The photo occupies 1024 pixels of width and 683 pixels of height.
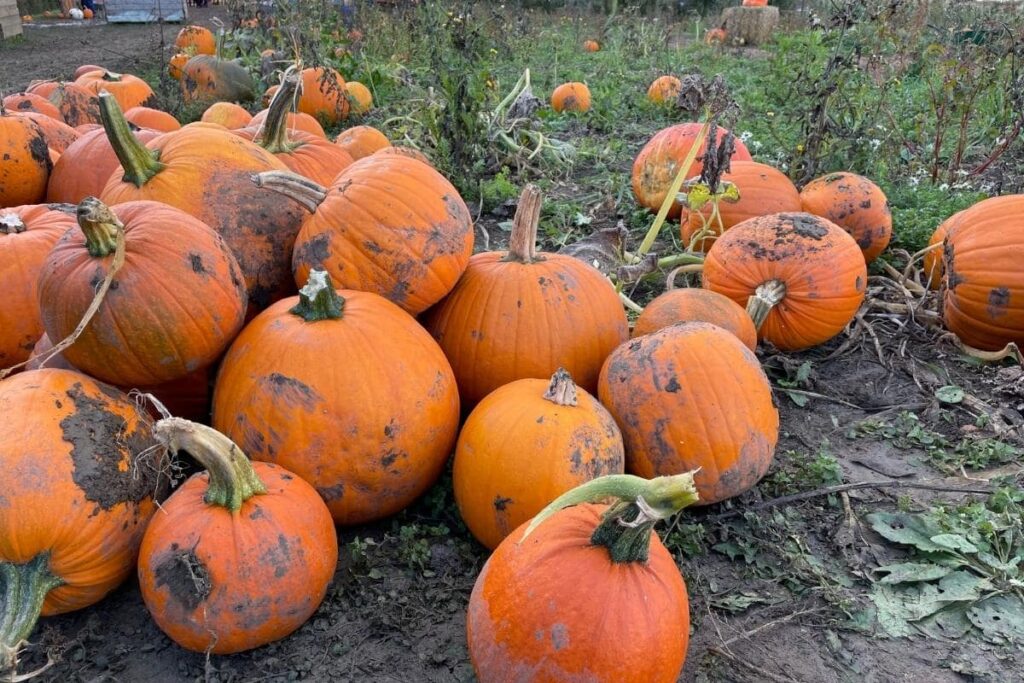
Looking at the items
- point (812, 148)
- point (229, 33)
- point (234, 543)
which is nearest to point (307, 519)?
point (234, 543)

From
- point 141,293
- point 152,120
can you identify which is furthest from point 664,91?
point 141,293

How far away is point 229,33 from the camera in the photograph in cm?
1030

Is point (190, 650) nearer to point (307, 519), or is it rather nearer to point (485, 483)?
point (307, 519)

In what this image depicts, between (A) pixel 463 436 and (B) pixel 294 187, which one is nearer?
(A) pixel 463 436

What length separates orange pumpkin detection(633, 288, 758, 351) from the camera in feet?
10.3

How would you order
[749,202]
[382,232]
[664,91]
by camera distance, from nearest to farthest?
[382,232] < [749,202] < [664,91]

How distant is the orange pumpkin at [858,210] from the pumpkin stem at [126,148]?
3.50 m

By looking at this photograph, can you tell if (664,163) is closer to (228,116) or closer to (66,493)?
(228,116)

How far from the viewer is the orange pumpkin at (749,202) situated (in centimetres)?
454

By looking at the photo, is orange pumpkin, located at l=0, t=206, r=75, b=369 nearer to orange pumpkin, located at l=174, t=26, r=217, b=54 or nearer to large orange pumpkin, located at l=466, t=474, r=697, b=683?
large orange pumpkin, located at l=466, t=474, r=697, b=683

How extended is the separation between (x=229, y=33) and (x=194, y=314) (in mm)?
9212

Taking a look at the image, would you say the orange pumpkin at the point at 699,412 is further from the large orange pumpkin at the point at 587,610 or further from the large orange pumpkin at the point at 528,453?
the large orange pumpkin at the point at 587,610

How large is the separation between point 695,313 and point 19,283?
2619 mm

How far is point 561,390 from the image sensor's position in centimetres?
247
